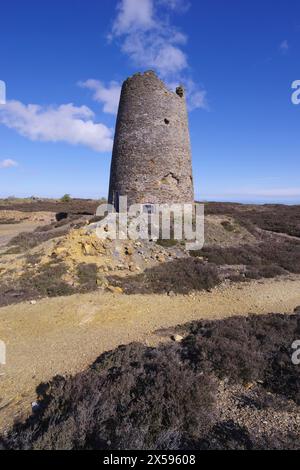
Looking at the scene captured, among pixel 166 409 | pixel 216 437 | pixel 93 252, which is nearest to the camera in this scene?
pixel 216 437

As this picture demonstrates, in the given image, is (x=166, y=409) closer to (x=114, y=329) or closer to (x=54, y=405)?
(x=54, y=405)

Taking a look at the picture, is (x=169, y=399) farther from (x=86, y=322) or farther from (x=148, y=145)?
(x=148, y=145)

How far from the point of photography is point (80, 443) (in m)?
4.46

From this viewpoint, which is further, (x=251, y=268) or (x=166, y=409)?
(x=251, y=268)

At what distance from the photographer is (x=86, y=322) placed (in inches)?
380

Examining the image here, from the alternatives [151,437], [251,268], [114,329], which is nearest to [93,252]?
[114,329]

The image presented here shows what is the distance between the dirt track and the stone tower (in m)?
9.19

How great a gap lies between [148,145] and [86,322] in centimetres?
1332

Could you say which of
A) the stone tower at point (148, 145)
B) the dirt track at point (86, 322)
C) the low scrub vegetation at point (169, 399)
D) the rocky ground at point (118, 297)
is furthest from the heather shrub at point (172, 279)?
the stone tower at point (148, 145)

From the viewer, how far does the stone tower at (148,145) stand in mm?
19984

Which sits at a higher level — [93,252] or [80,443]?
[93,252]

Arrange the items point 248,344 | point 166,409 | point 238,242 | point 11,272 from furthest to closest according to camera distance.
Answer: point 238,242 < point 11,272 < point 248,344 < point 166,409

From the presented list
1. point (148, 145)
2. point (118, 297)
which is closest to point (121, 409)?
point (118, 297)
